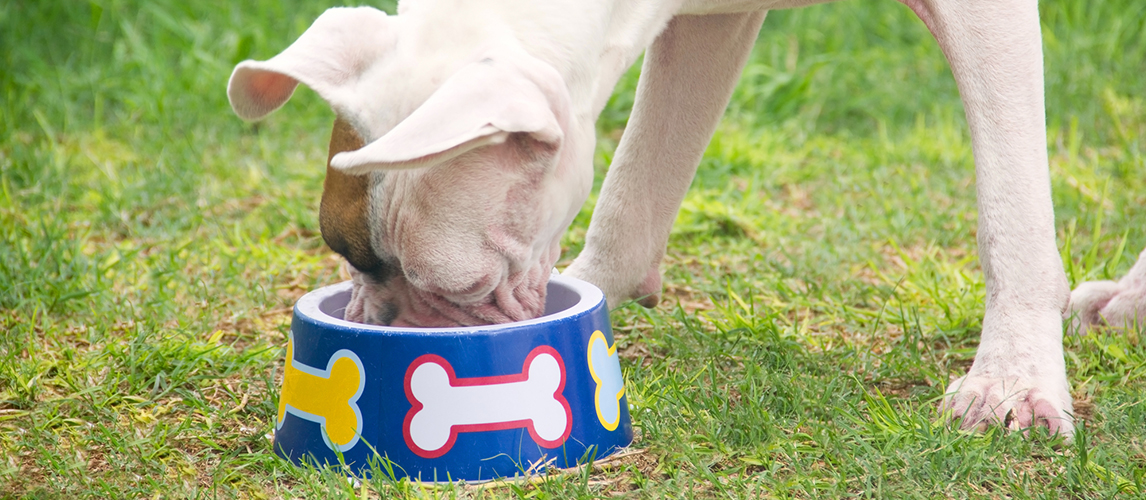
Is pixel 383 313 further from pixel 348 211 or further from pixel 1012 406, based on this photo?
pixel 1012 406

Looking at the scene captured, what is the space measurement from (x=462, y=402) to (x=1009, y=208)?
3.90 feet

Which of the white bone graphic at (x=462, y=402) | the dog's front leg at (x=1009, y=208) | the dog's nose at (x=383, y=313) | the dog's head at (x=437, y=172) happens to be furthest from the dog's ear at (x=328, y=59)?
the dog's front leg at (x=1009, y=208)

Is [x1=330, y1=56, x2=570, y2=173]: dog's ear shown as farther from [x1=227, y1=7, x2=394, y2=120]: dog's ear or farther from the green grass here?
the green grass

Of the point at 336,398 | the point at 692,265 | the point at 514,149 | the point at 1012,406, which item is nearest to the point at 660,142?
the point at 692,265

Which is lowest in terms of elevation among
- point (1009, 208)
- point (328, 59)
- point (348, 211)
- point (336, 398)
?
point (336, 398)

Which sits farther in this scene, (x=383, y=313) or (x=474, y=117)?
(x=383, y=313)

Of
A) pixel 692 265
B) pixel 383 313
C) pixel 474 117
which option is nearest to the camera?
pixel 474 117

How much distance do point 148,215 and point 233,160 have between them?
644 millimetres

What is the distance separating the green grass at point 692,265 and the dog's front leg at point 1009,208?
4.9 inches

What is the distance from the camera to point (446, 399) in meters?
1.92

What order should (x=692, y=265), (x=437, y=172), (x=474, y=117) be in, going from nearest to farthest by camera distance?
(x=474, y=117) < (x=437, y=172) < (x=692, y=265)

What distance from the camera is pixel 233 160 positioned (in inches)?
171

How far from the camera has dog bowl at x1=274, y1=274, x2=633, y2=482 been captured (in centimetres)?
192

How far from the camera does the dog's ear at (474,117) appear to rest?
64.7 inches
